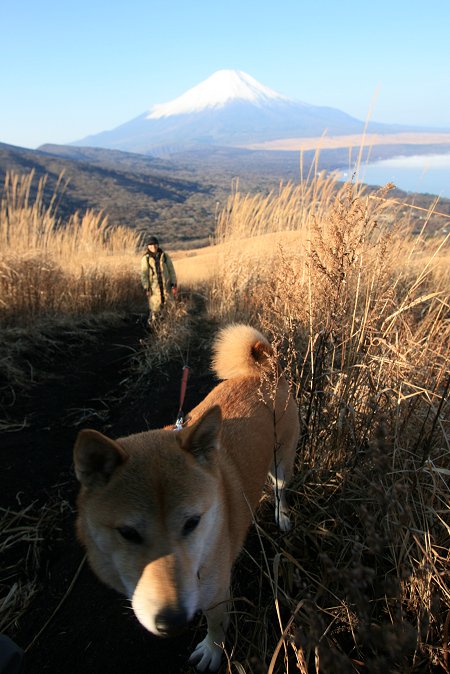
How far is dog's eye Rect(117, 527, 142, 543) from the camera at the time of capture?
1407 mm

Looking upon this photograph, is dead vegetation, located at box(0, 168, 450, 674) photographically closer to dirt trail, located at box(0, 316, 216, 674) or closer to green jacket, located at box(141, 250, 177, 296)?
dirt trail, located at box(0, 316, 216, 674)

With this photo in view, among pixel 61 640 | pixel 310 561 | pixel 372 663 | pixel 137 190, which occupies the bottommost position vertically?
pixel 137 190

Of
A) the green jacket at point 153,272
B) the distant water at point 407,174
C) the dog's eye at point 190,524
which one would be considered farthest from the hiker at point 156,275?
the dog's eye at point 190,524

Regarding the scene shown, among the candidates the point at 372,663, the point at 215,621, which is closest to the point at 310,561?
the point at 215,621

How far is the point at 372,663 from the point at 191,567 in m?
0.66

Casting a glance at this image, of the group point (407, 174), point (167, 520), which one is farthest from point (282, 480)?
point (407, 174)

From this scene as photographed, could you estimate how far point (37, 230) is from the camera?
8.07 metres

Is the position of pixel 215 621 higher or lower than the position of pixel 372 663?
lower

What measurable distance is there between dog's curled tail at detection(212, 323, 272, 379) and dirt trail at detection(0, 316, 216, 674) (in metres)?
1.45

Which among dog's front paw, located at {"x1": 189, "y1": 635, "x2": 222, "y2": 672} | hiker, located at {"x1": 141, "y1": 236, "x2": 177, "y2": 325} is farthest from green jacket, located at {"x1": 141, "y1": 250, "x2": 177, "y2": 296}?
dog's front paw, located at {"x1": 189, "y1": 635, "x2": 222, "y2": 672}

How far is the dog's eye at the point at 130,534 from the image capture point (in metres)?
1.41

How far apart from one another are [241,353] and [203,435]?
1106mm

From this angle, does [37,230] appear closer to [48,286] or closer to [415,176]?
[48,286]

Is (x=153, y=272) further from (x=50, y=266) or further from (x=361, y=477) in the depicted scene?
(x=361, y=477)
